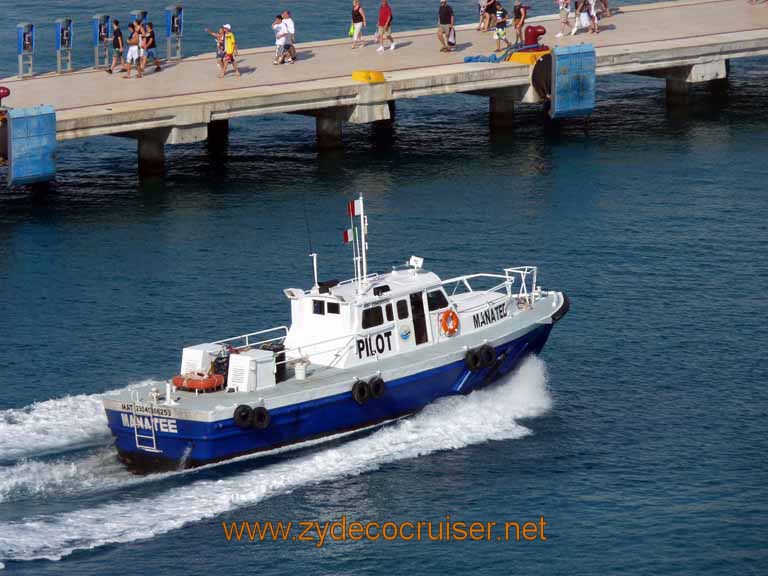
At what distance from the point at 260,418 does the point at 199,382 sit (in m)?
1.71

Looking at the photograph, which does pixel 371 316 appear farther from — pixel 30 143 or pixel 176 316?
pixel 30 143

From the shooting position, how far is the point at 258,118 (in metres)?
73.0

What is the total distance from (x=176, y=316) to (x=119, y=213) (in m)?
12.0

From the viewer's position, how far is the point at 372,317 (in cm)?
3775

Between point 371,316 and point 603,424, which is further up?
point 371,316

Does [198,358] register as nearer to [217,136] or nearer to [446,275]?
[446,275]

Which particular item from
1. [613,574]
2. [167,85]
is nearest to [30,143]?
[167,85]

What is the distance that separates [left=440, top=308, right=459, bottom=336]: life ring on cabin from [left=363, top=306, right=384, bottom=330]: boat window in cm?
183

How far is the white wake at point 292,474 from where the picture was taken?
32.2 m

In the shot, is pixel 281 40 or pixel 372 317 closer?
pixel 372 317

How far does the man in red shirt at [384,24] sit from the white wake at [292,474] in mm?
30586

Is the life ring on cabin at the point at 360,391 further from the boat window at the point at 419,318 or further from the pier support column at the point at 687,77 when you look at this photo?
the pier support column at the point at 687,77

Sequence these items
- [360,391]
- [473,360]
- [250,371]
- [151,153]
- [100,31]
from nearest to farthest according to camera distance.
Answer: [250,371]
[360,391]
[473,360]
[151,153]
[100,31]

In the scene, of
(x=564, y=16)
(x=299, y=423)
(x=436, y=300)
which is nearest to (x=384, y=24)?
(x=564, y=16)
